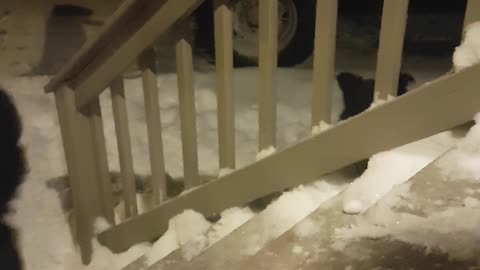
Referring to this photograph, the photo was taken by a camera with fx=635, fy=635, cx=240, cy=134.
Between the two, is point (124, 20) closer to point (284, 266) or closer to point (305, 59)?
point (284, 266)

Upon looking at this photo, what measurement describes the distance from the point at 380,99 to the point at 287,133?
0.94 m

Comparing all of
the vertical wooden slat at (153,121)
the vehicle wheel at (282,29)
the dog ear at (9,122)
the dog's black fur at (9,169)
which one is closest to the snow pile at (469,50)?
the vertical wooden slat at (153,121)

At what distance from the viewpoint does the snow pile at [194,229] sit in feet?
5.48

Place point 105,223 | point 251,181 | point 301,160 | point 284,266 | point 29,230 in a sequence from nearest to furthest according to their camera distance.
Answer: point 284,266 < point 301,160 < point 251,181 < point 105,223 < point 29,230

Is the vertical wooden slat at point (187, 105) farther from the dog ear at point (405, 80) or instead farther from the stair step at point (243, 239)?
the dog ear at point (405, 80)

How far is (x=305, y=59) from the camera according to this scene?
9.05 ft

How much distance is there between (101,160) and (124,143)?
0.13 meters

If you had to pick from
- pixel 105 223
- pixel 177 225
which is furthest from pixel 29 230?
pixel 177 225

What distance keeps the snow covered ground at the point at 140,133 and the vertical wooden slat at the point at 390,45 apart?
89 cm

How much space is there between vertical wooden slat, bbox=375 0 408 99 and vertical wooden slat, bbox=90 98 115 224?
90cm

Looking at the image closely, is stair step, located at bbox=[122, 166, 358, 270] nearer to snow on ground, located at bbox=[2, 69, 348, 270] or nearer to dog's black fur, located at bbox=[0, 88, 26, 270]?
snow on ground, located at bbox=[2, 69, 348, 270]

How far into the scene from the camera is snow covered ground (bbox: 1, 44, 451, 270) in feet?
7.19

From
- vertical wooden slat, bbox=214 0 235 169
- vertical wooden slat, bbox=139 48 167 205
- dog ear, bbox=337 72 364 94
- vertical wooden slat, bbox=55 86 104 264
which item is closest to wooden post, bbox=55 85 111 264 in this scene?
vertical wooden slat, bbox=55 86 104 264

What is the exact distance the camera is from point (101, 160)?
200 cm
